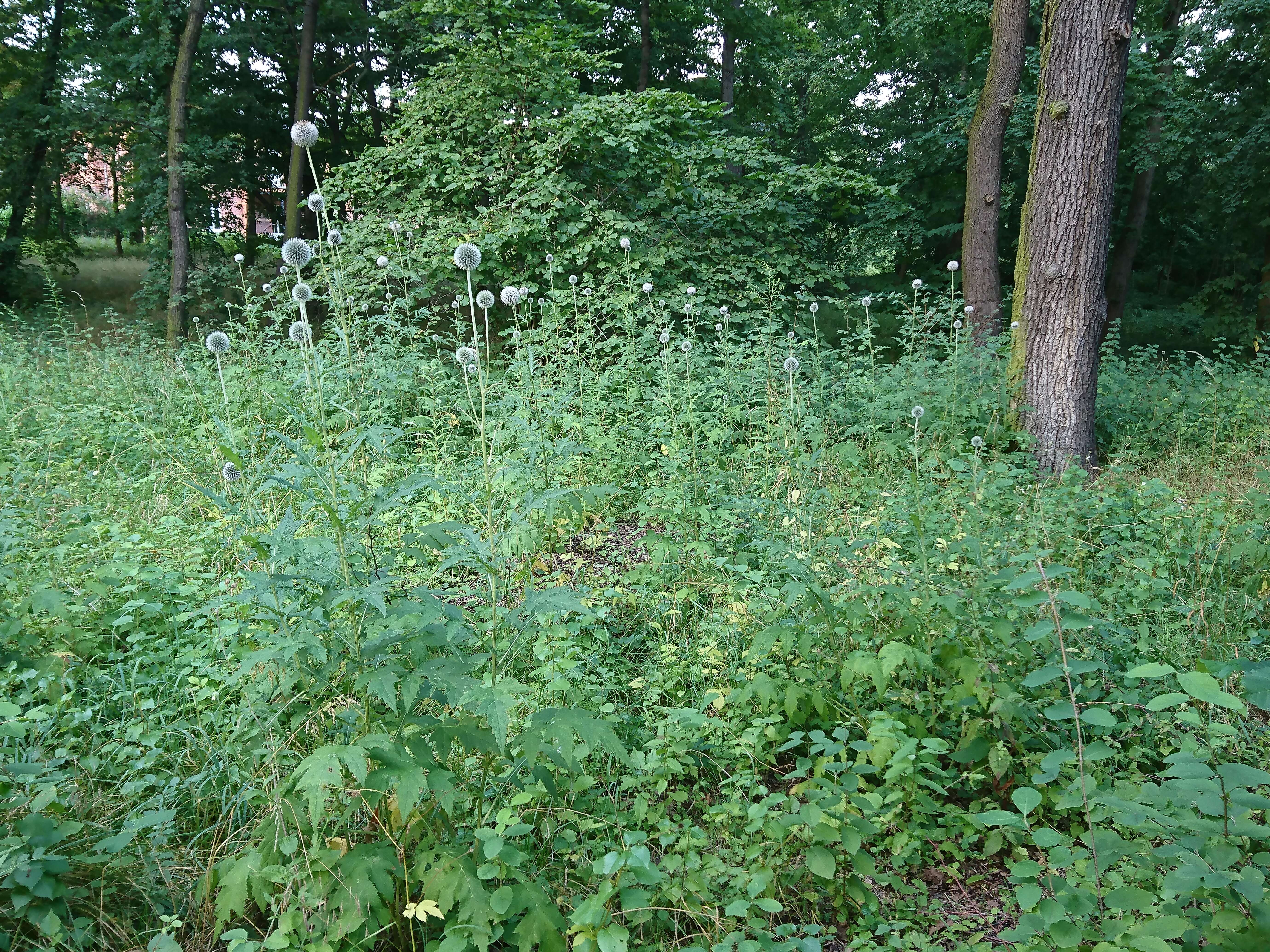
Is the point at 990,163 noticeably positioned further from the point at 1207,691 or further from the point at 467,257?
the point at 1207,691

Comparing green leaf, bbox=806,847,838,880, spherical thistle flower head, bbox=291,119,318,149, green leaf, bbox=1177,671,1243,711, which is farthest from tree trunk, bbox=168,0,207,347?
green leaf, bbox=1177,671,1243,711

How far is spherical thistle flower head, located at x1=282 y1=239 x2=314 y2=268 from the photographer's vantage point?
282cm

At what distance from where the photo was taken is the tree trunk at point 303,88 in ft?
42.2

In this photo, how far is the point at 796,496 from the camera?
3520mm

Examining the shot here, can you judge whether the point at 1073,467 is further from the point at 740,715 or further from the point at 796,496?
the point at 740,715

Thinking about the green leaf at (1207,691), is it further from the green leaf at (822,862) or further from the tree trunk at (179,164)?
the tree trunk at (179,164)

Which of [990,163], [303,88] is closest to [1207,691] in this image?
[990,163]

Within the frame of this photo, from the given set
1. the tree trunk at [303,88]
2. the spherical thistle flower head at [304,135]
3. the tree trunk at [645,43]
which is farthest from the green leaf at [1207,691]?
the tree trunk at [645,43]

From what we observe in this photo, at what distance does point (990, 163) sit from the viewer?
9.39 m

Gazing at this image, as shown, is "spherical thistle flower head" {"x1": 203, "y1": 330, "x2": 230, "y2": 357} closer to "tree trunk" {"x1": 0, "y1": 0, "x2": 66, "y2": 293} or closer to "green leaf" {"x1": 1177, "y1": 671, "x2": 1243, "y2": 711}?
"green leaf" {"x1": 1177, "y1": 671, "x2": 1243, "y2": 711}

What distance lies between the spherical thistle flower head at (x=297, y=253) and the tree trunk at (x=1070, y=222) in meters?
5.28

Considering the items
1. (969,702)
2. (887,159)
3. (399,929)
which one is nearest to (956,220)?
(887,159)

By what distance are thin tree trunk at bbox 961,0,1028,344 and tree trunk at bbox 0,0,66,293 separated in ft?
63.6

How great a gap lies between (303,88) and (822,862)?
605 inches
